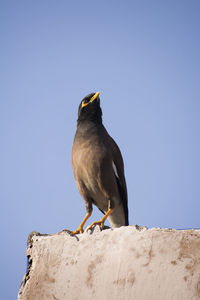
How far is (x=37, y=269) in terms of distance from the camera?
3477 mm

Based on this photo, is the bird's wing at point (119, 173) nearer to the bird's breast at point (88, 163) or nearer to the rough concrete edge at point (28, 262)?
the bird's breast at point (88, 163)

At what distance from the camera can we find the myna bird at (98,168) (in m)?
4.87

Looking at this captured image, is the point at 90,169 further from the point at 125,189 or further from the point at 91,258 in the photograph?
the point at 91,258

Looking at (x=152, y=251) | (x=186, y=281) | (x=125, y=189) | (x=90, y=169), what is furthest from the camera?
(x=125, y=189)

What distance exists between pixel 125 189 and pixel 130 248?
1.99 m

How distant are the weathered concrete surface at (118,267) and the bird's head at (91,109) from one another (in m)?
2.27

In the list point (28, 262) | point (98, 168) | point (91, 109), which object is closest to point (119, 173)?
point (98, 168)

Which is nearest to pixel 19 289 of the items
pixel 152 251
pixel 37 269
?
pixel 37 269

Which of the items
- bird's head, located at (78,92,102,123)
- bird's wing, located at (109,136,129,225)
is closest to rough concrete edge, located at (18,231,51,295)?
bird's wing, located at (109,136,129,225)

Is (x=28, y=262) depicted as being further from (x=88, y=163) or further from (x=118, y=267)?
(x=88, y=163)

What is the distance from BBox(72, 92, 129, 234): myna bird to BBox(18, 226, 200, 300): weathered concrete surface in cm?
95

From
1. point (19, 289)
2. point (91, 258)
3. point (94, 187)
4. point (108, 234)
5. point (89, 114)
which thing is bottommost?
point (19, 289)

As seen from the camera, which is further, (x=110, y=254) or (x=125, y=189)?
(x=125, y=189)

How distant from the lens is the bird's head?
5.53m
